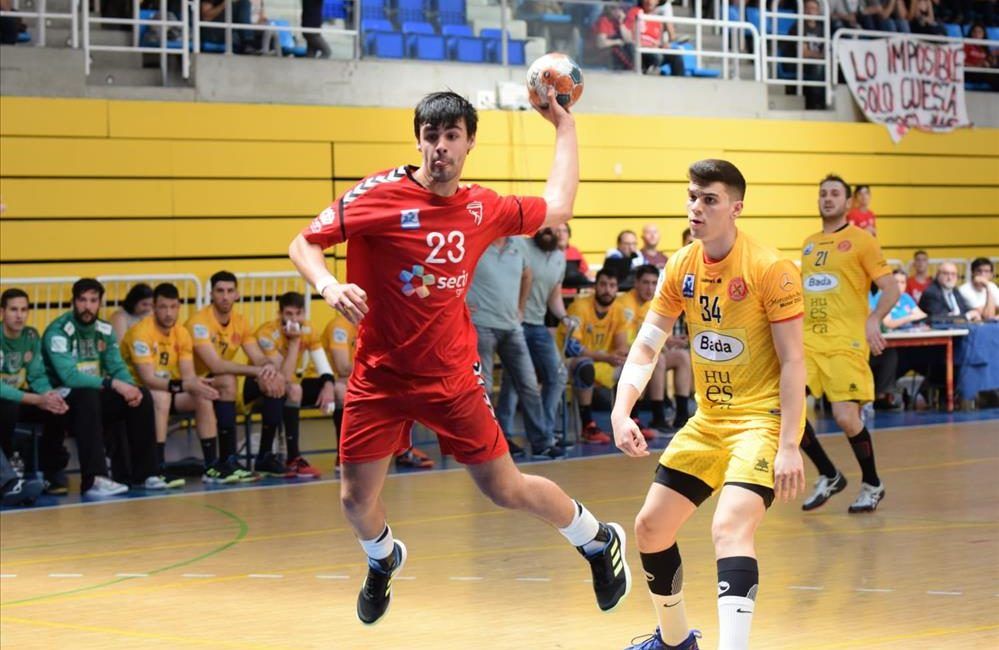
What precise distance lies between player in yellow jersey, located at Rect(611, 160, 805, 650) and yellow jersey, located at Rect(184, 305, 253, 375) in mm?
6891

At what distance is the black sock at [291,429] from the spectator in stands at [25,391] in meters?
1.71

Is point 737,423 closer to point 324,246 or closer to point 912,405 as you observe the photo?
point 324,246

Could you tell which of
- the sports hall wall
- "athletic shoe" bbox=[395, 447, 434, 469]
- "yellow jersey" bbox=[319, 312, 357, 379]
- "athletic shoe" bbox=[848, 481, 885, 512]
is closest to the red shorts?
"athletic shoe" bbox=[848, 481, 885, 512]

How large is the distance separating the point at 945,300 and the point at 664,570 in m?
12.0

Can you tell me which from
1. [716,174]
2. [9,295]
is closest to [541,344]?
[9,295]

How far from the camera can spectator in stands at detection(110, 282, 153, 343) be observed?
1199cm

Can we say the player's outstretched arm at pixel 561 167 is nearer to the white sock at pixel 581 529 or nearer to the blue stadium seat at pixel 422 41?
the white sock at pixel 581 529

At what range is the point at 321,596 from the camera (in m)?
7.24

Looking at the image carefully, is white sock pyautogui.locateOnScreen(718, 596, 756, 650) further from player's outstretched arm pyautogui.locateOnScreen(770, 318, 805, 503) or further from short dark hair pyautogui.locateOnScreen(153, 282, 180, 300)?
short dark hair pyautogui.locateOnScreen(153, 282, 180, 300)

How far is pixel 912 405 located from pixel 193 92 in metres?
8.18

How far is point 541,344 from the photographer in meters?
12.9

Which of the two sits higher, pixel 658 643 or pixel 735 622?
pixel 735 622

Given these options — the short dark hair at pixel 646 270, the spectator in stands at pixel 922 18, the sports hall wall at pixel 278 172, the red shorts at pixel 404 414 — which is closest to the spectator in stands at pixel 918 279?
the sports hall wall at pixel 278 172

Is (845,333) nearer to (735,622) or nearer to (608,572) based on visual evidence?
(608,572)
